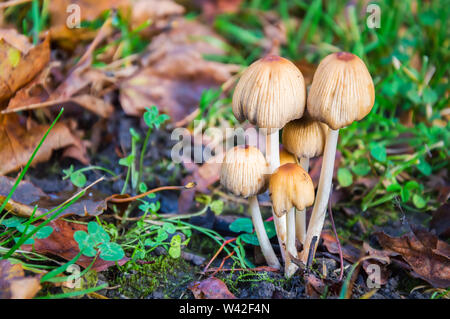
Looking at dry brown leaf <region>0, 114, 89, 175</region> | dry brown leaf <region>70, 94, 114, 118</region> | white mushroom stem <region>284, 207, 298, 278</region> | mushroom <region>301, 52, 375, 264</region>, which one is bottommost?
white mushroom stem <region>284, 207, 298, 278</region>

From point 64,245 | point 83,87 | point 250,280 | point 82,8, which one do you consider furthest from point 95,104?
point 250,280

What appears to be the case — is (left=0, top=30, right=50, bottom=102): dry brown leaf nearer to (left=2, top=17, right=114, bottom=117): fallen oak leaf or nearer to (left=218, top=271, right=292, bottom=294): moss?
(left=2, top=17, right=114, bottom=117): fallen oak leaf

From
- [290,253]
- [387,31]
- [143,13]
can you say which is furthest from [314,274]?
[143,13]

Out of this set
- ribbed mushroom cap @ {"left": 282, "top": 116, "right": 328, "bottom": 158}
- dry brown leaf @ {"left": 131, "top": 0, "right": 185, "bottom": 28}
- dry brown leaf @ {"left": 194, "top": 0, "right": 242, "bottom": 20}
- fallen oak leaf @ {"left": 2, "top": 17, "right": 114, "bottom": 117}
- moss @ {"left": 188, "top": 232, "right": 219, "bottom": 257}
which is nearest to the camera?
ribbed mushroom cap @ {"left": 282, "top": 116, "right": 328, "bottom": 158}

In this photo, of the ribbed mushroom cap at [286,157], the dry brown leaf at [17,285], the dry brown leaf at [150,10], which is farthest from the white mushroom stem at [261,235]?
the dry brown leaf at [150,10]

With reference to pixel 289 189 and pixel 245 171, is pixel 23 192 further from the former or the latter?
pixel 289 189

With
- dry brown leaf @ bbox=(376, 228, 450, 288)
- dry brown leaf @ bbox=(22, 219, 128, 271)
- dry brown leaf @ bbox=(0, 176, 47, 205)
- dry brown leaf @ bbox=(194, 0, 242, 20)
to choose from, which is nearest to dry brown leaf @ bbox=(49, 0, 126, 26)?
dry brown leaf @ bbox=(194, 0, 242, 20)
